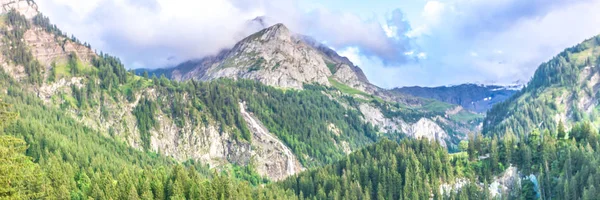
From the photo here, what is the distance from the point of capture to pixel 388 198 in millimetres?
157375

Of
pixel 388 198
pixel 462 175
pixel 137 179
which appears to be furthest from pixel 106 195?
pixel 462 175

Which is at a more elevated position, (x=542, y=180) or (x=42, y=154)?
(x=42, y=154)

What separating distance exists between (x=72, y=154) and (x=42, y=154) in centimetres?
1144

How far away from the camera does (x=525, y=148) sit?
151875mm

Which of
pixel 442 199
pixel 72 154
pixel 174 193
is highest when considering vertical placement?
pixel 72 154

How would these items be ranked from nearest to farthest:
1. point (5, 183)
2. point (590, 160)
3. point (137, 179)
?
1. point (5, 183)
2. point (137, 179)
3. point (590, 160)

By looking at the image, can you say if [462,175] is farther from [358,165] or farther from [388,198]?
[358,165]

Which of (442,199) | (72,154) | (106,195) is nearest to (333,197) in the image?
(442,199)

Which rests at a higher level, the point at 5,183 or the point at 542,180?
the point at 5,183

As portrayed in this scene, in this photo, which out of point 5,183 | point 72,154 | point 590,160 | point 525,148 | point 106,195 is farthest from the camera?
point 72,154

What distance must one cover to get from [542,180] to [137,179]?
110 metres

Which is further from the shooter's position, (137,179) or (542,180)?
(542,180)

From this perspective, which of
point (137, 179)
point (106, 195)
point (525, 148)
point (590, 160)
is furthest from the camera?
point (525, 148)

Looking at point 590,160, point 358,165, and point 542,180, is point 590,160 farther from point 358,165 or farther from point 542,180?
point 358,165
